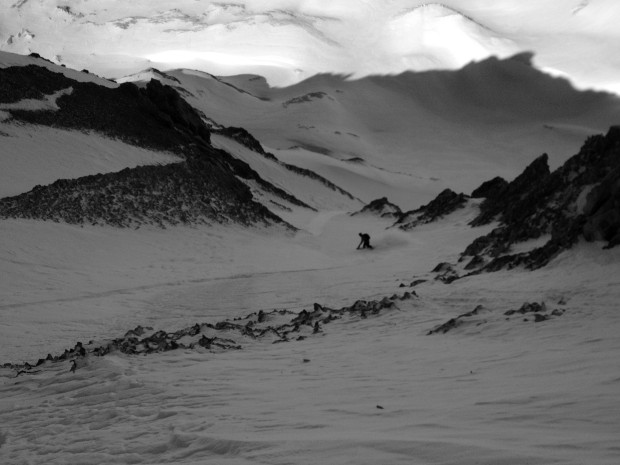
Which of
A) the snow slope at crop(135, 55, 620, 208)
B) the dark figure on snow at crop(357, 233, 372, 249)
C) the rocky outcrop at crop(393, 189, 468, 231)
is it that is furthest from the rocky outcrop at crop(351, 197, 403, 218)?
the snow slope at crop(135, 55, 620, 208)

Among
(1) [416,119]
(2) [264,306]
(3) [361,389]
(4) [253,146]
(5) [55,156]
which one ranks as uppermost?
(1) [416,119]

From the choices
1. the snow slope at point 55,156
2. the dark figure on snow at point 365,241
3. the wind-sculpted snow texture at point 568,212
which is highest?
the snow slope at point 55,156

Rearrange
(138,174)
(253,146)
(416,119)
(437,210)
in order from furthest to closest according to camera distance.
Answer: (416,119) < (253,146) < (437,210) < (138,174)

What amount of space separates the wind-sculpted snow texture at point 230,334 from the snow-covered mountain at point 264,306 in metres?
0.05

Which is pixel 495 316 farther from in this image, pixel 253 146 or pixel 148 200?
pixel 253 146

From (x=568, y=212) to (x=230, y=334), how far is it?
654cm

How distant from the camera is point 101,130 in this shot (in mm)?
25797

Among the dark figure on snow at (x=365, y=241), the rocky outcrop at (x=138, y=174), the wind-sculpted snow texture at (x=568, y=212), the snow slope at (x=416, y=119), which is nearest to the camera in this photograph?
the wind-sculpted snow texture at (x=568, y=212)

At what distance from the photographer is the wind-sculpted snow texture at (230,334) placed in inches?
321

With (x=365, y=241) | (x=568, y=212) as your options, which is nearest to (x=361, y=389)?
(x=568, y=212)

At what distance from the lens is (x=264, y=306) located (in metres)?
12.4

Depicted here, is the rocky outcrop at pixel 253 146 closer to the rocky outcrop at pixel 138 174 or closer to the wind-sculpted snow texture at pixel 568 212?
the rocky outcrop at pixel 138 174

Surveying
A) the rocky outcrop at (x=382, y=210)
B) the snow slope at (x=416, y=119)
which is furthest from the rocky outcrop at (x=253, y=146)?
the rocky outcrop at (x=382, y=210)

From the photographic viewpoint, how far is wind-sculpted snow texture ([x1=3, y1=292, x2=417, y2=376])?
26.7 feet
